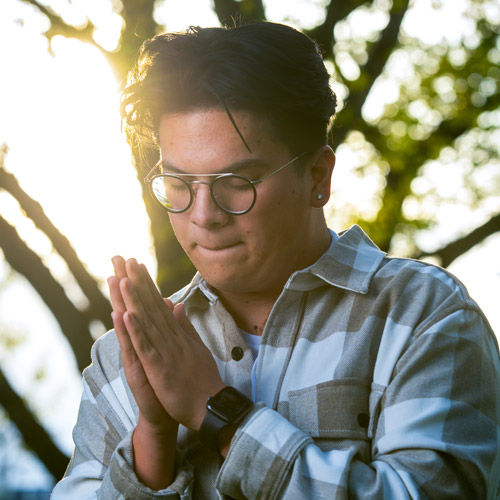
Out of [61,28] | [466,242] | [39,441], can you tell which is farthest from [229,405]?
[466,242]

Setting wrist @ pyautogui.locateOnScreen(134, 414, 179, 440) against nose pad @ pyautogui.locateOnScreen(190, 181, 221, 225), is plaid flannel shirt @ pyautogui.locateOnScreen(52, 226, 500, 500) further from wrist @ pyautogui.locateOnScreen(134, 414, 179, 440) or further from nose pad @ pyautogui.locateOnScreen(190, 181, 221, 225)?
nose pad @ pyautogui.locateOnScreen(190, 181, 221, 225)

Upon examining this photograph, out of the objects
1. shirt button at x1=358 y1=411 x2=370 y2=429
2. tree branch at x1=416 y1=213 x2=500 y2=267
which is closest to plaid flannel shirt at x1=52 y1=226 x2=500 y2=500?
shirt button at x1=358 y1=411 x2=370 y2=429

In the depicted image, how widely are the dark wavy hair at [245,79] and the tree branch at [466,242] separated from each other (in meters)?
5.29

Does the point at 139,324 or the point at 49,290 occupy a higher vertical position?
the point at 139,324

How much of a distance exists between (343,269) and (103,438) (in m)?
1.06

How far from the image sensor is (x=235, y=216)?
2.09 meters

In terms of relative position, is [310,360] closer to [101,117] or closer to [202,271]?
[202,271]

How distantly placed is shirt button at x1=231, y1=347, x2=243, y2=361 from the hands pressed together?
22 centimetres

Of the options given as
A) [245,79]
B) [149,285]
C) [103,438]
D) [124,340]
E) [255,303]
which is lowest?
[103,438]

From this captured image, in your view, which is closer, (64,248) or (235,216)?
A: (235,216)

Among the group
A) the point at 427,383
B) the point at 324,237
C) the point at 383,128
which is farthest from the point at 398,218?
the point at 427,383

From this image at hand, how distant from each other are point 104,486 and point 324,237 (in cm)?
112

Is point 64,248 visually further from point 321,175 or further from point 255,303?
point 321,175

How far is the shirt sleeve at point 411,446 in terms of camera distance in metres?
1.75
